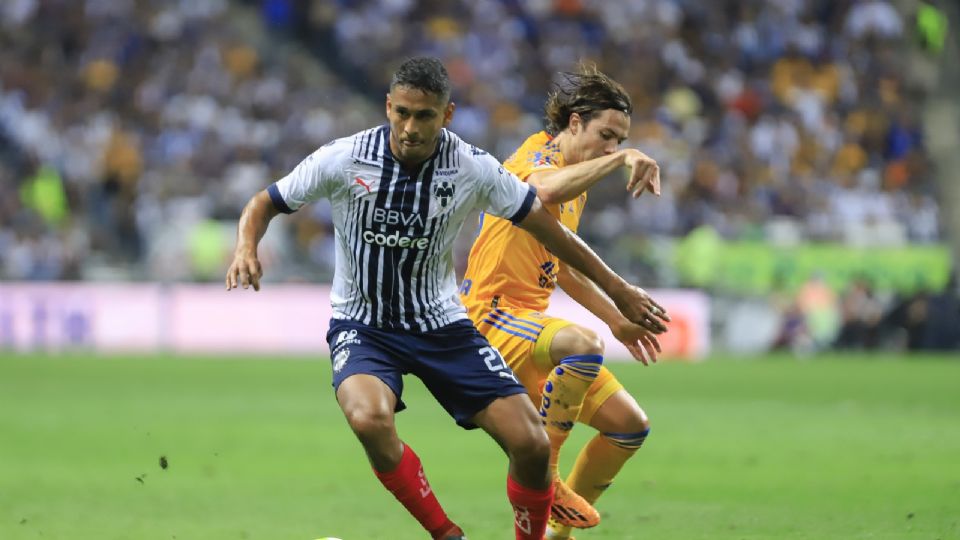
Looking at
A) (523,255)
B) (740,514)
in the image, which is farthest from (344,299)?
(740,514)

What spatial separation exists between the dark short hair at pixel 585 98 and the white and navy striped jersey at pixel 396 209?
1.10 metres

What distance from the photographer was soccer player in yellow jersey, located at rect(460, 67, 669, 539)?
7539 millimetres

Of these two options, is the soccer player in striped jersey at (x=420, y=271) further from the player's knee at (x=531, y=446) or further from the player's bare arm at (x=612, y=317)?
Answer: the player's bare arm at (x=612, y=317)

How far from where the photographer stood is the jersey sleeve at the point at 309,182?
671 centimetres

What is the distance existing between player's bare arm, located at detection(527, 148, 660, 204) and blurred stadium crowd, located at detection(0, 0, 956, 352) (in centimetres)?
1816

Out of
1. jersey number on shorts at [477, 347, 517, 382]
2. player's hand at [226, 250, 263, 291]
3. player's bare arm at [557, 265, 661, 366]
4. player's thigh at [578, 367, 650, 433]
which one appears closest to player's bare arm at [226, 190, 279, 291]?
player's hand at [226, 250, 263, 291]

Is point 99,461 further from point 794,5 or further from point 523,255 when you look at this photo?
point 794,5

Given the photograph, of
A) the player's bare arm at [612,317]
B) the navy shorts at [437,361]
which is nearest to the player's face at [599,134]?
the player's bare arm at [612,317]

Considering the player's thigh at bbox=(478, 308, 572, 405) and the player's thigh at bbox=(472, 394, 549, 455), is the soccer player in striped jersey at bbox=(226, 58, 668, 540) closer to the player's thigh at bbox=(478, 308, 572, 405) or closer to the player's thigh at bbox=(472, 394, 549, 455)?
the player's thigh at bbox=(472, 394, 549, 455)

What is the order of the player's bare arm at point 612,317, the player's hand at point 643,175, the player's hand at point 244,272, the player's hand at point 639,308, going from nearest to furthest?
the player's hand at point 244,272 < the player's hand at point 643,175 < the player's hand at point 639,308 < the player's bare arm at point 612,317

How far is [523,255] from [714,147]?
22606 millimetres

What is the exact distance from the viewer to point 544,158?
7816 mm

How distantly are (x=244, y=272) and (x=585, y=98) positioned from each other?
7.79 ft

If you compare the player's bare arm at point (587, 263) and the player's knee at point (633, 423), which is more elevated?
→ the player's bare arm at point (587, 263)
